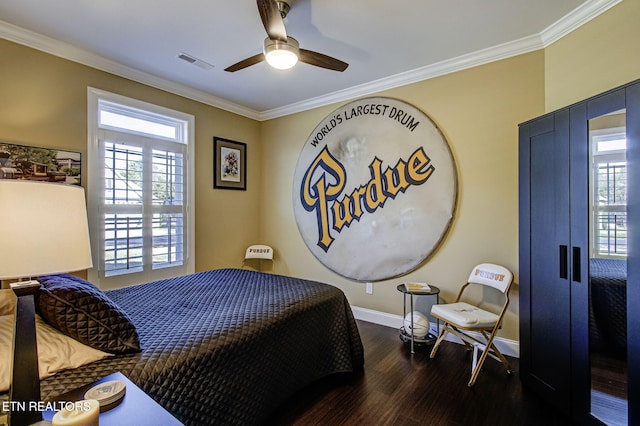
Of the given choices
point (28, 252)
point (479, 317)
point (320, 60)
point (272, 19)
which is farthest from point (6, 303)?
point (479, 317)

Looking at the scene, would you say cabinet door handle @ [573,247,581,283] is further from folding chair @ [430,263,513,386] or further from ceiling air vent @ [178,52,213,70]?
ceiling air vent @ [178,52,213,70]

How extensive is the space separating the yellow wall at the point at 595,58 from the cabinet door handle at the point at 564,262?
1140 mm

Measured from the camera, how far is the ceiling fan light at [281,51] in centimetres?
201

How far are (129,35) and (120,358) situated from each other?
249 cm

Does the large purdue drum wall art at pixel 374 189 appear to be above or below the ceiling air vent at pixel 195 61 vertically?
below

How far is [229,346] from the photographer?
155 centimetres

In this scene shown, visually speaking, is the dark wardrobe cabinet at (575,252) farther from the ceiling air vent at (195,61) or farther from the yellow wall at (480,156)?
the ceiling air vent at (195,61)

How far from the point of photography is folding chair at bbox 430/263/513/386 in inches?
91.6

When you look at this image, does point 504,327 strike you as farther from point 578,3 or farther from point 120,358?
point 120,358

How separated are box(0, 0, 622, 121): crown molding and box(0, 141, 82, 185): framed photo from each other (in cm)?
85

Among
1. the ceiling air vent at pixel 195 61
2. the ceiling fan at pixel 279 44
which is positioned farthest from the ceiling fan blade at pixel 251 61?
the ceiling air vent at pixel 195 61

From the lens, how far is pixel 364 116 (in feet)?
11.6

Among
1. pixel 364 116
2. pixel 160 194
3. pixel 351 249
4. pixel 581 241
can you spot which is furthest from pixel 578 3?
pixel 160 194

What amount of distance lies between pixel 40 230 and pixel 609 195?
2.47 meters
